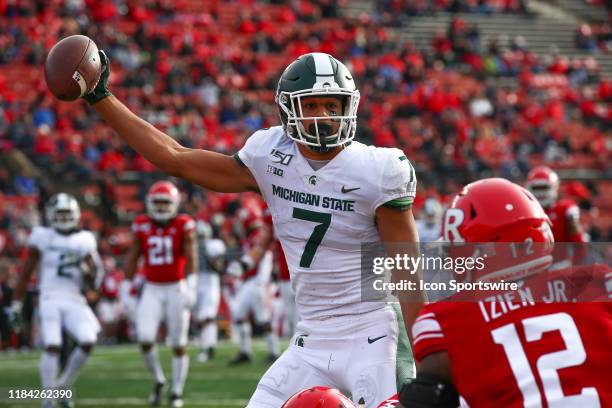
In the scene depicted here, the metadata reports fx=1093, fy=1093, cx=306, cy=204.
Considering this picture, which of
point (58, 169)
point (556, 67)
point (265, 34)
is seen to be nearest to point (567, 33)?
point (556, 67)

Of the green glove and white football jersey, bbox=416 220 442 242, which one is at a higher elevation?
white football jersey, bbox=416 220 442 242

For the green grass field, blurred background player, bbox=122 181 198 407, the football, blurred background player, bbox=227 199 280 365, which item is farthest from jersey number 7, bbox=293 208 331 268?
blurred background player, bbox=227 199 280 365

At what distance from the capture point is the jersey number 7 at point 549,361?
274 cm

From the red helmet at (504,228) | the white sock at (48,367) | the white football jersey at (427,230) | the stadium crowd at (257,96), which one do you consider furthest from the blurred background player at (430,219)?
the red helmet at (504,228)

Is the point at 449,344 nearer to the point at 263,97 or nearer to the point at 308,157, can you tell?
the point at 308,157

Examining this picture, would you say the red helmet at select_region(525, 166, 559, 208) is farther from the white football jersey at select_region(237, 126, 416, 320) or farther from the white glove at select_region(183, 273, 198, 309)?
the white football jersey at select_region(237, 126, 416, 320)

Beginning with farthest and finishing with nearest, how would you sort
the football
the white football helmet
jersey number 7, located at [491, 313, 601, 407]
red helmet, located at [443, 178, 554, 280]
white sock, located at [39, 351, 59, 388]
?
the white football helmet < white sock, located at [39, 351, 59, 388] < the football < red helmet, located at [443, 178, 554, 280] < jersey number 7, located at [491, 313, 601, 407]

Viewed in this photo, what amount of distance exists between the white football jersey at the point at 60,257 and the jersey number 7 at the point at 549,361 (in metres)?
7.01

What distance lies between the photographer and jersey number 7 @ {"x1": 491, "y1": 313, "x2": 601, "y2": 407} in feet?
8.98

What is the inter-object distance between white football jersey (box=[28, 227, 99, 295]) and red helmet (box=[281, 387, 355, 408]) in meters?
6.20

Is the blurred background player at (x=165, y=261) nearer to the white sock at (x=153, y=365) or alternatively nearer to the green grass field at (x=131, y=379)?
the white sock at (x=153, y=365)

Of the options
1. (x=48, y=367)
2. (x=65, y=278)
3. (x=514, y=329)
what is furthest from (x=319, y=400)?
(x=65, y=278)

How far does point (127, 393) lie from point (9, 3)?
41.3 feet

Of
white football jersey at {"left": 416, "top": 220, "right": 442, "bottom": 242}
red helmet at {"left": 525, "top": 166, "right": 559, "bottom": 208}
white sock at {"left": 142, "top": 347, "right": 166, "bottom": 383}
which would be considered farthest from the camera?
white football jersey at {"left": 416, "top": 220, "right": 442, "bottom": 242}
